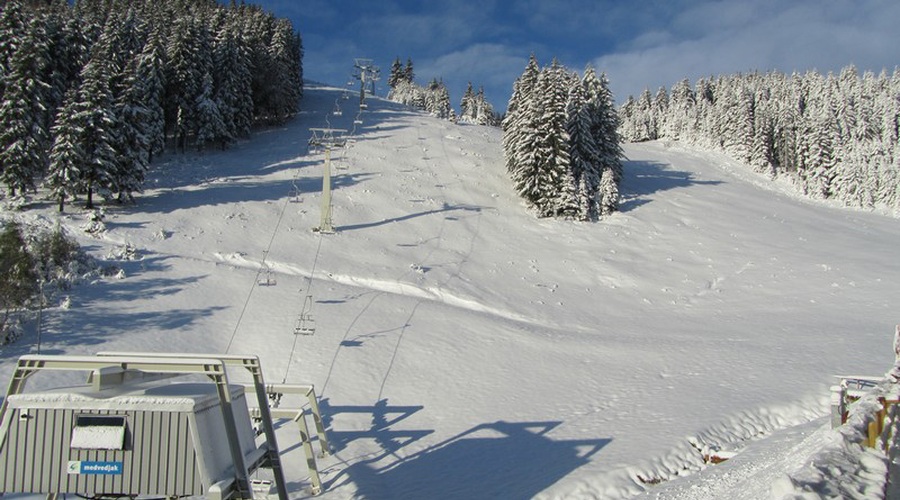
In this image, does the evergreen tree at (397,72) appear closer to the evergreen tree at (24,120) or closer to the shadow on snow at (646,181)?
the shadow on snow at (646,181)

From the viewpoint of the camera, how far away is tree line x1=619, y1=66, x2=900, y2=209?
69438 millimetres

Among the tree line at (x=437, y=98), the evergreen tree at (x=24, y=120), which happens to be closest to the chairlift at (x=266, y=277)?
the evergreen tree at (x=24, y=120)

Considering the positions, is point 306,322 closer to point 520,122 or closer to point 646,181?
point 520,122

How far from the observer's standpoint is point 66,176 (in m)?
31.0

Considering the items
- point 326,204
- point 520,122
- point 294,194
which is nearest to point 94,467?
point 326,204

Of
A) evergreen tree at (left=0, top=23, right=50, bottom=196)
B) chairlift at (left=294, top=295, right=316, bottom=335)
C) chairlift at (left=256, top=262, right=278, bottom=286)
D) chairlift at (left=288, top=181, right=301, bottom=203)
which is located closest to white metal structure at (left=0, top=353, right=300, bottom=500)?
chairlift at (left=294, top=295, right=316, bottom=335)

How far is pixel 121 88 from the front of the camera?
120 feet

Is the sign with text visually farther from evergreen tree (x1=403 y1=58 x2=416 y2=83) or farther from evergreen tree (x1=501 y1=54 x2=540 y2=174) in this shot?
evergreen tree (x1=403 y1=58 x2=416 y2=83)

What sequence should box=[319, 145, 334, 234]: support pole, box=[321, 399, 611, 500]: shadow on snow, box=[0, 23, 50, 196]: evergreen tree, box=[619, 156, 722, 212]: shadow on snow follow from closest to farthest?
1. box=[321, 399, 611, 500]: shadow on snow
2. box=[0, 23, 50, 196]: evergreen tree
3. box=[319, 145, 334, 234]: support pole
4. box=[619, 156, 722, 212]: shadow on snow

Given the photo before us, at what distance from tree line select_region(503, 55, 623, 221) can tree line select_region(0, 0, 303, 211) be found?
27.9 metres

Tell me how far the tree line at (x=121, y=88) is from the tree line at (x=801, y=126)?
232 ft

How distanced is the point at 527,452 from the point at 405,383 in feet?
18.7

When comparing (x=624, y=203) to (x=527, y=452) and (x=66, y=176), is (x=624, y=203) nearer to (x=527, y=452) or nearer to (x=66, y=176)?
(x=527, y=452)

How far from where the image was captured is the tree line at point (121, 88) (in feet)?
106
